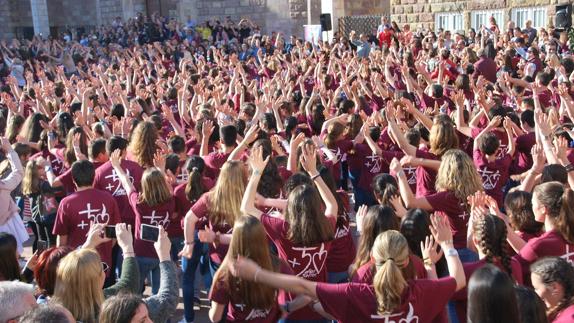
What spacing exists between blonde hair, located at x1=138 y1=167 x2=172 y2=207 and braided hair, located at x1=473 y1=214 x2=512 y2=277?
2783mm

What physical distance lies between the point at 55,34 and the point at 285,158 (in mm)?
35083

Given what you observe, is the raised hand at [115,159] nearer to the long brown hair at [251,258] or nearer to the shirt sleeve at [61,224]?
the shirt sleeve at [61,224]

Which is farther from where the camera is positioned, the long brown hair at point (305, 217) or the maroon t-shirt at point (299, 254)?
the maroon t-shirt at point (299, 254)

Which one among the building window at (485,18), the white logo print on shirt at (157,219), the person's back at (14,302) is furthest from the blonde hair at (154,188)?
the building window at (485,18)

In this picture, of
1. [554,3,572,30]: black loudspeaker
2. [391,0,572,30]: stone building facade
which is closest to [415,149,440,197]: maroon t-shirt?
[554,3,572,30]: black loudspeaker

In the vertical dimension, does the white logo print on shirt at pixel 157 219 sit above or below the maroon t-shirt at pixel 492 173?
below

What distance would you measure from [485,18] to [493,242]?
18.5m

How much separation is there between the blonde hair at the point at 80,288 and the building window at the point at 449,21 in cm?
1980

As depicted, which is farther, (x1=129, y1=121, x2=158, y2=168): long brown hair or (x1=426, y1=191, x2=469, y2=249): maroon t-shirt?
(x1=129, y1=121, x2=158, y2=168): long brown hair

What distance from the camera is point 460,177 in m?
5.34

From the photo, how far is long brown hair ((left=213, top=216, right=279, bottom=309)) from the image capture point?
404 centimetres

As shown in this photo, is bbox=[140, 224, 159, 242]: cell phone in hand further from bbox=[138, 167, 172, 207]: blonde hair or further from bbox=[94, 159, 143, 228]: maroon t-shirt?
bbox=[94, 159, 143, 228]: maroon t-shirt

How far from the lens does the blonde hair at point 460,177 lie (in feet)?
17.5

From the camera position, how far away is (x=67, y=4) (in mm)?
39406
